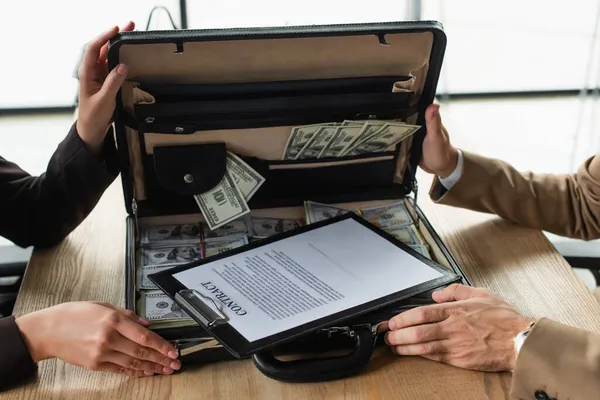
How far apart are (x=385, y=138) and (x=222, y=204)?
0.28m

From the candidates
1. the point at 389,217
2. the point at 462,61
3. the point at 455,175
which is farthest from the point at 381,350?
the point at 462,61

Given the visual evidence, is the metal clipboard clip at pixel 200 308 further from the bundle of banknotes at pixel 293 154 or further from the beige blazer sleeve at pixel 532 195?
the beige blazer sleeve at pixel 532 195

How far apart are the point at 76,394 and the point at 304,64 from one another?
53cm

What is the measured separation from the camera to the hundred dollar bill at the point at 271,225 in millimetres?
1207

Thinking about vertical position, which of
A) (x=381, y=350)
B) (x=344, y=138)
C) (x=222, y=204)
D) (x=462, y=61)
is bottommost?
(x=462, y=61)

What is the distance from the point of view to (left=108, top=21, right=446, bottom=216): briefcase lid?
1.01 metres

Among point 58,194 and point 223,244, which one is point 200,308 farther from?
point 58,194

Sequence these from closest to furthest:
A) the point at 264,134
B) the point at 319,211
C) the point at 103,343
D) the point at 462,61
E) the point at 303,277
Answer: the point at 103,343 → the point at 303,277 → the point at 264,134 → the point at 319,211 → the point at 462,61

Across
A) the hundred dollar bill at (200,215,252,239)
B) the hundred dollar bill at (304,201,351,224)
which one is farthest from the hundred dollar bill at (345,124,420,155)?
the hundred dollar bill at (200,215,252,239)

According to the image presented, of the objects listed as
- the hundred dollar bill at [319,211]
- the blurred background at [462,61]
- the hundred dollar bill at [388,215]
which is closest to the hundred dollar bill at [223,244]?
the hundred dollar bill at [319,211]

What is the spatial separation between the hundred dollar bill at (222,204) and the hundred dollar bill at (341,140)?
0.51ft

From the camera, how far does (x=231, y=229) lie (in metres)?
1.21

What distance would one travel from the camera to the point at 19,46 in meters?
3.60

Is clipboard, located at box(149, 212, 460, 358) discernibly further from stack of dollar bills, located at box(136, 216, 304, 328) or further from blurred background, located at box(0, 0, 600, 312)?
blurred background, located at box(0, 0, 600, 312)
